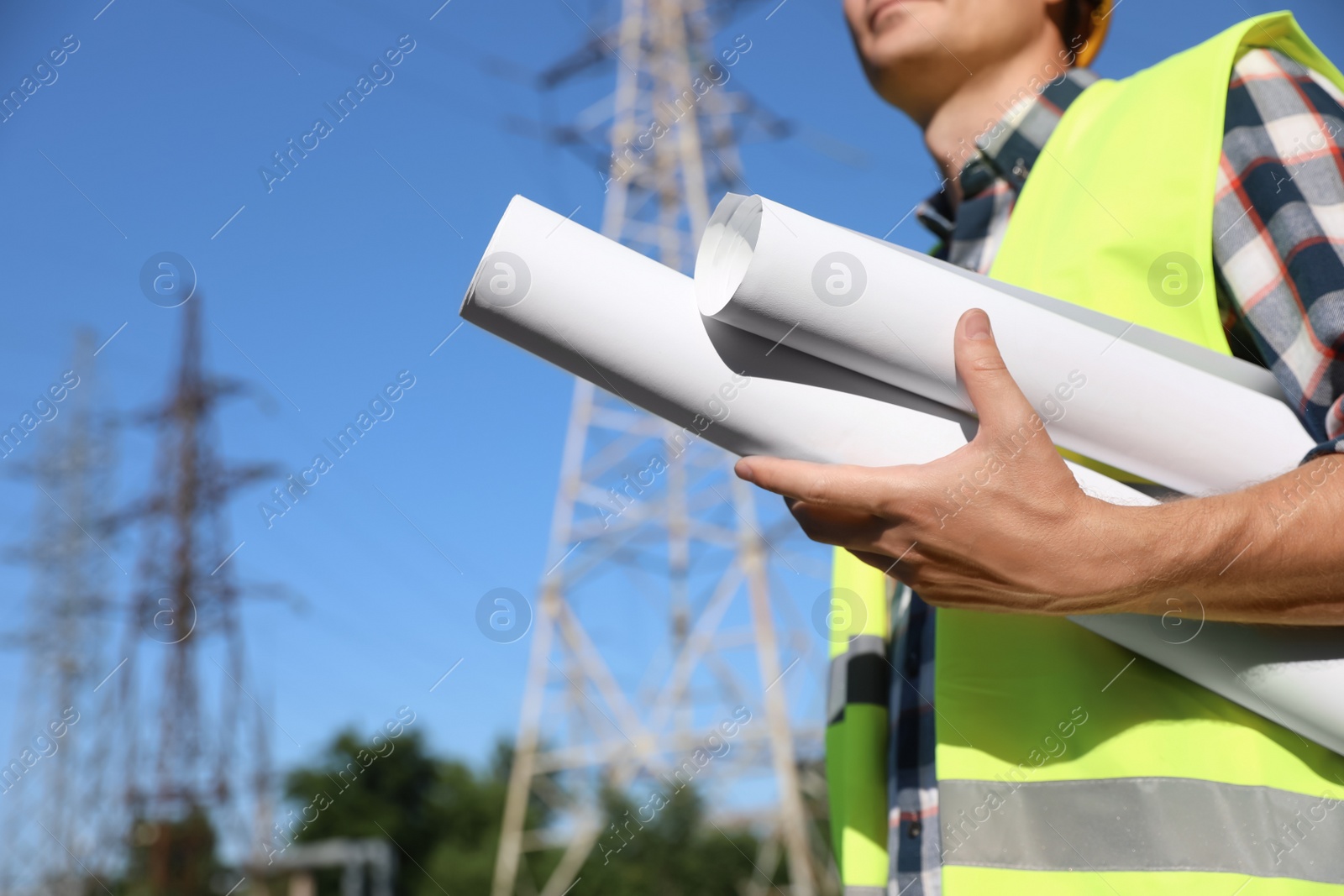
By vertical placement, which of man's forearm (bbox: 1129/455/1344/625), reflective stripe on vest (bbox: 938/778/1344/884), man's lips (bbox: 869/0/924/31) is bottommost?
reflective stripe on vest (bbox: 938/778/1344/884)

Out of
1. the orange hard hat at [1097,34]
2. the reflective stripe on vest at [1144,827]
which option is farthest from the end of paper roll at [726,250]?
the orange hard hat at [1097,34]

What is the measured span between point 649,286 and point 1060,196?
0.55m

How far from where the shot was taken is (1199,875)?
0.97 m

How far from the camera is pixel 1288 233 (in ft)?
3.33

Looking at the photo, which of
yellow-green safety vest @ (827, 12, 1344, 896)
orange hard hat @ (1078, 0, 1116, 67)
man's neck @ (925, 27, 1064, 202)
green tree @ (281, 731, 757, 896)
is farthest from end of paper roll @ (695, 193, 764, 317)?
green tree @ (281, 731, 757, 896)

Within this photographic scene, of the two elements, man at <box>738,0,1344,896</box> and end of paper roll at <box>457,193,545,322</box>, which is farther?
end of paper roll at <box>457,193,545,322</box>

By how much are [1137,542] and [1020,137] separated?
836 mm

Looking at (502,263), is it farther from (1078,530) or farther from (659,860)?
(659,860)

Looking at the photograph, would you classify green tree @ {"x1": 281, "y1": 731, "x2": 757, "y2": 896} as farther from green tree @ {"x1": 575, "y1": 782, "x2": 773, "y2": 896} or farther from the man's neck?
the man's neck

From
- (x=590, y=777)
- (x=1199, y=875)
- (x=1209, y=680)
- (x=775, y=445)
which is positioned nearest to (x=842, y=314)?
(x=775, y=445)

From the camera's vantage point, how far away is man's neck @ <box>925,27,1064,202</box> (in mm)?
1666

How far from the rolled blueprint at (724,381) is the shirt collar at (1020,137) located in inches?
25.5

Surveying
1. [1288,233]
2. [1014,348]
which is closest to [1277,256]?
[1288,233]

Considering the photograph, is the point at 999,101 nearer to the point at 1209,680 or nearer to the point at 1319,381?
the point at 1319,381
